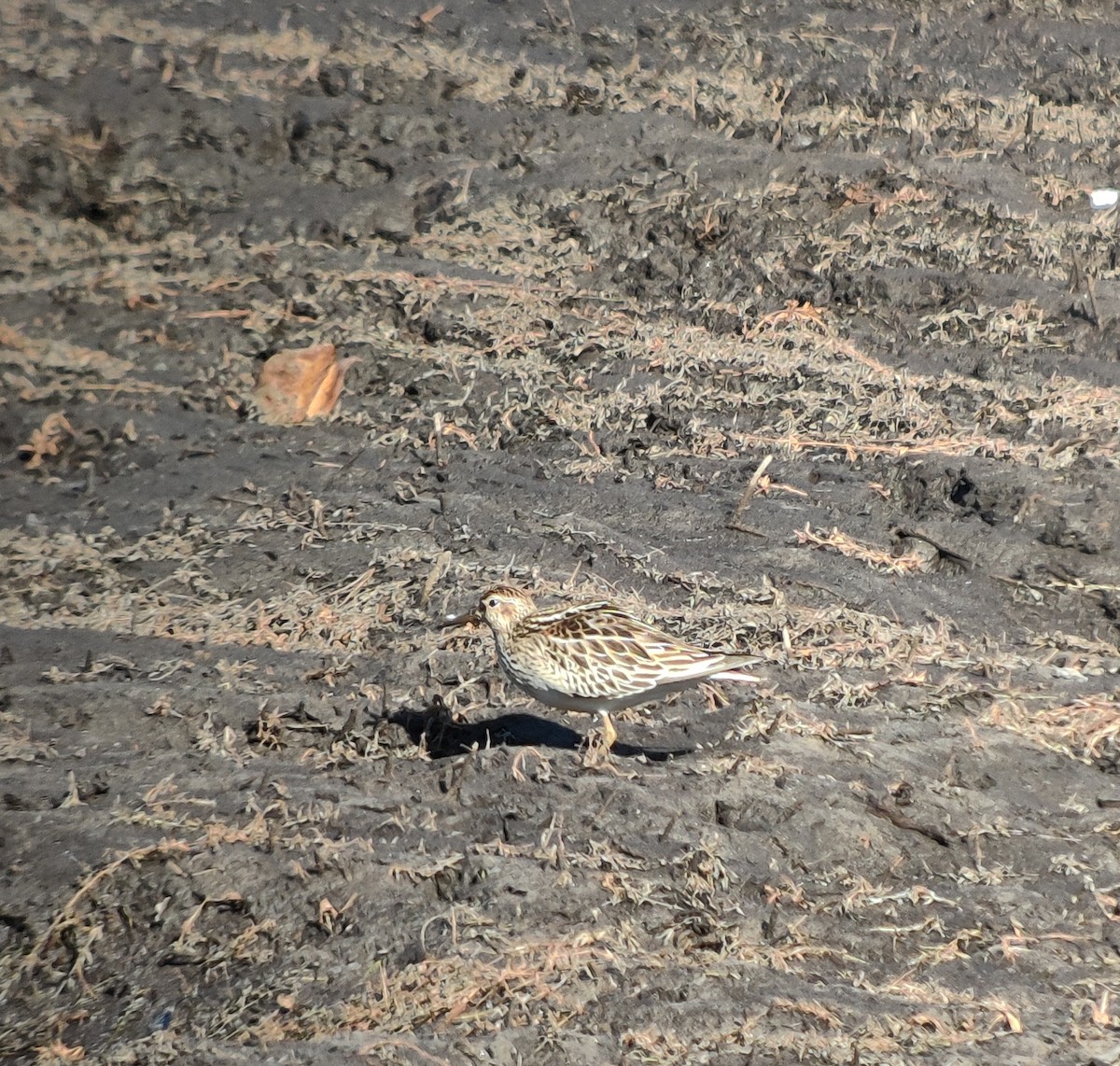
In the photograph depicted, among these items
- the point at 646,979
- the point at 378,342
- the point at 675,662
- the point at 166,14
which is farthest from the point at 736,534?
the point at 166,14

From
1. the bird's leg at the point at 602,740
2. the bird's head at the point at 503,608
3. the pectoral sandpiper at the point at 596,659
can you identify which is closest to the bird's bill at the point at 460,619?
the bird's head at the point at 503,608

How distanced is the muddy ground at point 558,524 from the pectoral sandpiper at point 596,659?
304 millimetres

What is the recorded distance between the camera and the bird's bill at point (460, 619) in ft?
22.8

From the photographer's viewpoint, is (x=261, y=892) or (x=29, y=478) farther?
(x=29, y=478)

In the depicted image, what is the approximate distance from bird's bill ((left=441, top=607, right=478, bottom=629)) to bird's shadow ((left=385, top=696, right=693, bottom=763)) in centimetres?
38

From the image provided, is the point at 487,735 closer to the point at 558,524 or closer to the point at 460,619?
the point at 460,619

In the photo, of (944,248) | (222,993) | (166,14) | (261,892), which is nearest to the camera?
(222,993)

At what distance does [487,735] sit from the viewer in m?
6.68

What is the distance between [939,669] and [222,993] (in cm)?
381

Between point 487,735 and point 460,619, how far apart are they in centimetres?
61

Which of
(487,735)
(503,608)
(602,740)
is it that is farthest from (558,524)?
(602,740)

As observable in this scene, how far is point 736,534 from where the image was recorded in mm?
8273

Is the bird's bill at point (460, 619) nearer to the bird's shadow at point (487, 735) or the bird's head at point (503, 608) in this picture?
the bird's head at point (503, 608)

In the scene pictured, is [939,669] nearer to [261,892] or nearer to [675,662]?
[675,662]
